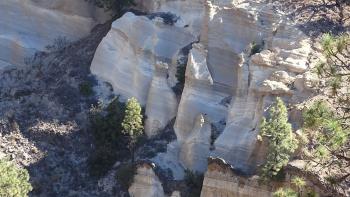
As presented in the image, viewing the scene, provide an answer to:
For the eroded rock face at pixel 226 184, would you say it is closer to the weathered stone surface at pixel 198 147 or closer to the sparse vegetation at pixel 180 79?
the weathered stone surface at pixel 198 147

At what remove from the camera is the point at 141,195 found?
35031mm

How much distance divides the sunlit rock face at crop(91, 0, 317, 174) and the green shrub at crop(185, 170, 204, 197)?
0.75 meters

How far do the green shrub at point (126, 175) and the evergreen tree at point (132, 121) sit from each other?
2.99ft

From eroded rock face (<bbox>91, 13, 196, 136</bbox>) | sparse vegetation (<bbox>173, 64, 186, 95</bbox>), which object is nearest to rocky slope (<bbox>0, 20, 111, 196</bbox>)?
eroded rock face (<bbox>91, 13, 196, 136</bbox>)

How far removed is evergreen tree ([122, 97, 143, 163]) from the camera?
36.1 metres

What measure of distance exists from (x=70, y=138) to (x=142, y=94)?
389 centimetres

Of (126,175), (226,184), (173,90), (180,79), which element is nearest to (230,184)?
(226,184)

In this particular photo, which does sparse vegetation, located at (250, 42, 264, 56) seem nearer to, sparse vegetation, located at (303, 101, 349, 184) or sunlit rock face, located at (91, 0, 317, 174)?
sunlit rock face, located at (91, 0, 317, 174)

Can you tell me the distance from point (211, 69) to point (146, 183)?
232 inches

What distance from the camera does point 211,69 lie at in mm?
37094

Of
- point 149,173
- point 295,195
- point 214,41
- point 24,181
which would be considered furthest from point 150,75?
point 295,195

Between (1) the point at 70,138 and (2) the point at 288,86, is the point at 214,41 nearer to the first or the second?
(2) the point at 288,86

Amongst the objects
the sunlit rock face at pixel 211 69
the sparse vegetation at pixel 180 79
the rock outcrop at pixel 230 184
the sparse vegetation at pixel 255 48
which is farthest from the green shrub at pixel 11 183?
the sparse vegetation at pixel 255 48

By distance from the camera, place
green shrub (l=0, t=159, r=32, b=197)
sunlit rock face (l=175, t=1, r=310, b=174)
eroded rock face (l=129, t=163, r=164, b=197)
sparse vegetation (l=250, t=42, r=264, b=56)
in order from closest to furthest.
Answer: green shrub (l=0, t=159, r=32, b=197), sunlit rock face (l=175, t=1, r=310, b=174), eroded rock face (l=129, t=163, r=164, b=197), sparse vegetation (l=250, t=42, r=264, b=56)
